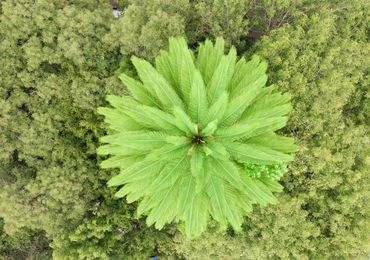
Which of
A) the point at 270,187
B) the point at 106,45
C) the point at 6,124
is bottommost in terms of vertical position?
the point at 270,187

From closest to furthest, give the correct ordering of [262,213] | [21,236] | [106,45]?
[262,213], [106,45], [21,236]

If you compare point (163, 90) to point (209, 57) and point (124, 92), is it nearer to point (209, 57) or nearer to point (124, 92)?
point (209, 57)

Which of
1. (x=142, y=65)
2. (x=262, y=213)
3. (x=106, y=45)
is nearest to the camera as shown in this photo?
(x=142, y=65)

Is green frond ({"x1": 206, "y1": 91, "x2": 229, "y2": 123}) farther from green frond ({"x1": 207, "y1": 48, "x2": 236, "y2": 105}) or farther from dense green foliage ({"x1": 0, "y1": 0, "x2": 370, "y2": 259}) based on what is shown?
dense green foliage ({"x1": 0, "y1": 0, "x2": 370, "y2": 259})

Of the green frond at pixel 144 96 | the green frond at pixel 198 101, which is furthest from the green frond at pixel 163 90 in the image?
the green frond at pixel 144 96

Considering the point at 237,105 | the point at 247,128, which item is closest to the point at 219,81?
the point at 237,105

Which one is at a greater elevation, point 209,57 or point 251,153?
point 209,57

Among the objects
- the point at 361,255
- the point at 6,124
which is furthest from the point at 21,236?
the point at 361,255

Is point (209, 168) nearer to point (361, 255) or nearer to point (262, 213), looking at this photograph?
point (262, 213)
